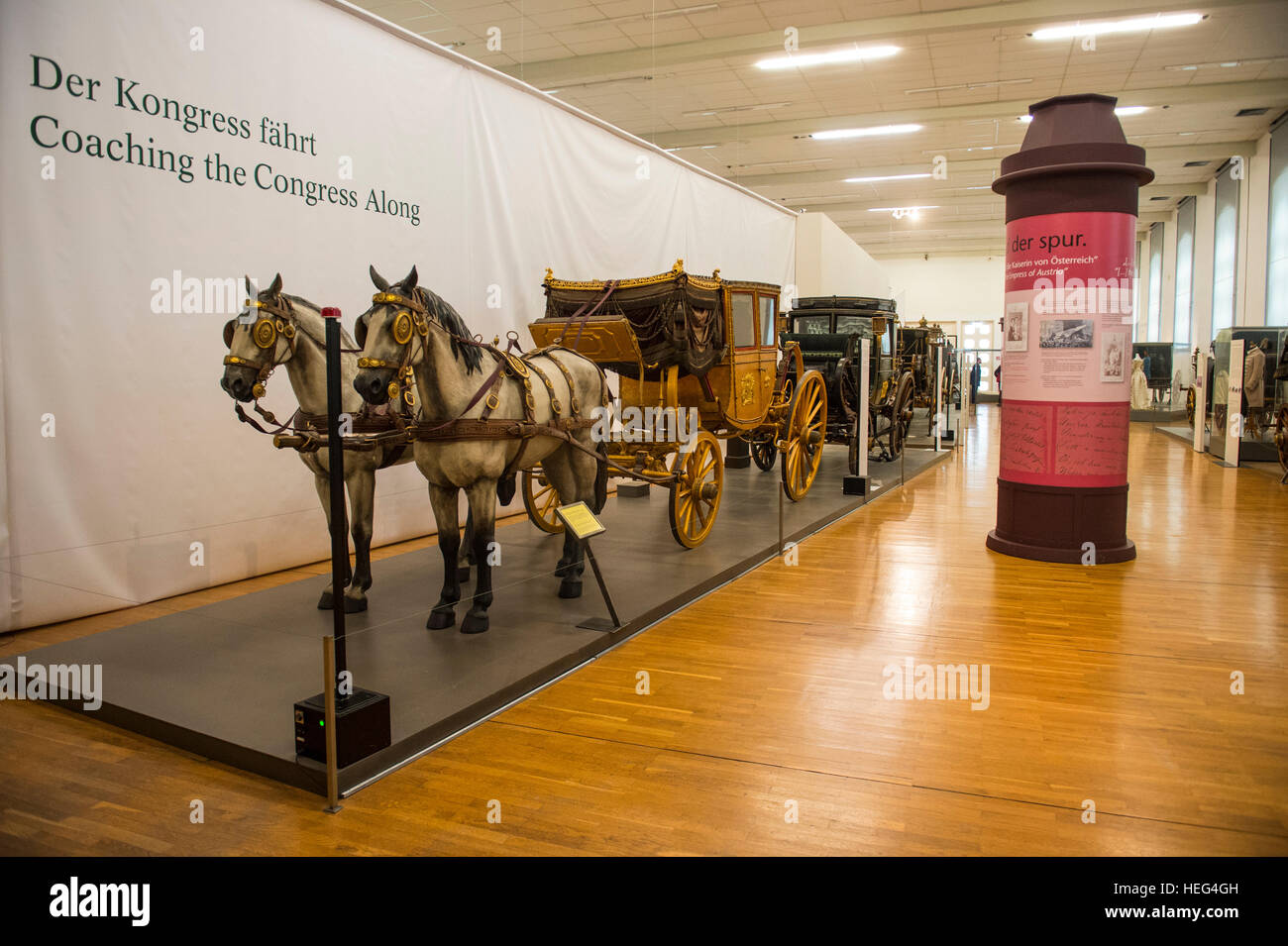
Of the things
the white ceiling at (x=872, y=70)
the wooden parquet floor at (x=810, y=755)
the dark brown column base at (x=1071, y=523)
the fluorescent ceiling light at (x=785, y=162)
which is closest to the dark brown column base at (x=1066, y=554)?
the dark brown column base at (x=1071, y=523)

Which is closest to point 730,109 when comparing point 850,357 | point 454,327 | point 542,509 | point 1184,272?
point 850,357

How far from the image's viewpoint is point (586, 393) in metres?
4.86

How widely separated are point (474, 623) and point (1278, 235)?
654 inches

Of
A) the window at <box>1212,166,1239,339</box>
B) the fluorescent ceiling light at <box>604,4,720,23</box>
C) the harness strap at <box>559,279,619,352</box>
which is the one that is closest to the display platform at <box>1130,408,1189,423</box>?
the window at <box>1212,166,1239,339</box>

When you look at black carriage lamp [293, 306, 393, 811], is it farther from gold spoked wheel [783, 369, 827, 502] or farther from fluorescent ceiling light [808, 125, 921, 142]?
fluorescent ceiling light [808, 125, 921, 142]

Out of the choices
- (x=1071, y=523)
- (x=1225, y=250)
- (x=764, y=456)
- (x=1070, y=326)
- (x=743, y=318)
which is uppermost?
(x=1225, y=250)

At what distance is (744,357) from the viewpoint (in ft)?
20.9

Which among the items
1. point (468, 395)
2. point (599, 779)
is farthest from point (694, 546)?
point (599, 779)

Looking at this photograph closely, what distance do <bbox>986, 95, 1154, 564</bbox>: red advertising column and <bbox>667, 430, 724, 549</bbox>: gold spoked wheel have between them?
2.12 metres

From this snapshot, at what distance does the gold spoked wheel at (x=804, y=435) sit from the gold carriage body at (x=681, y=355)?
60 centimetres

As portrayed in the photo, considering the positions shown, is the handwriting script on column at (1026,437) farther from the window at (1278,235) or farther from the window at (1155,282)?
the window at (1155,282)

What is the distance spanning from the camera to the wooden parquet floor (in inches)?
98.8

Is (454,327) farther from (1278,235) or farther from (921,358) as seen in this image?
(1278,235)

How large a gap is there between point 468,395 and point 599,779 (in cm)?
183
